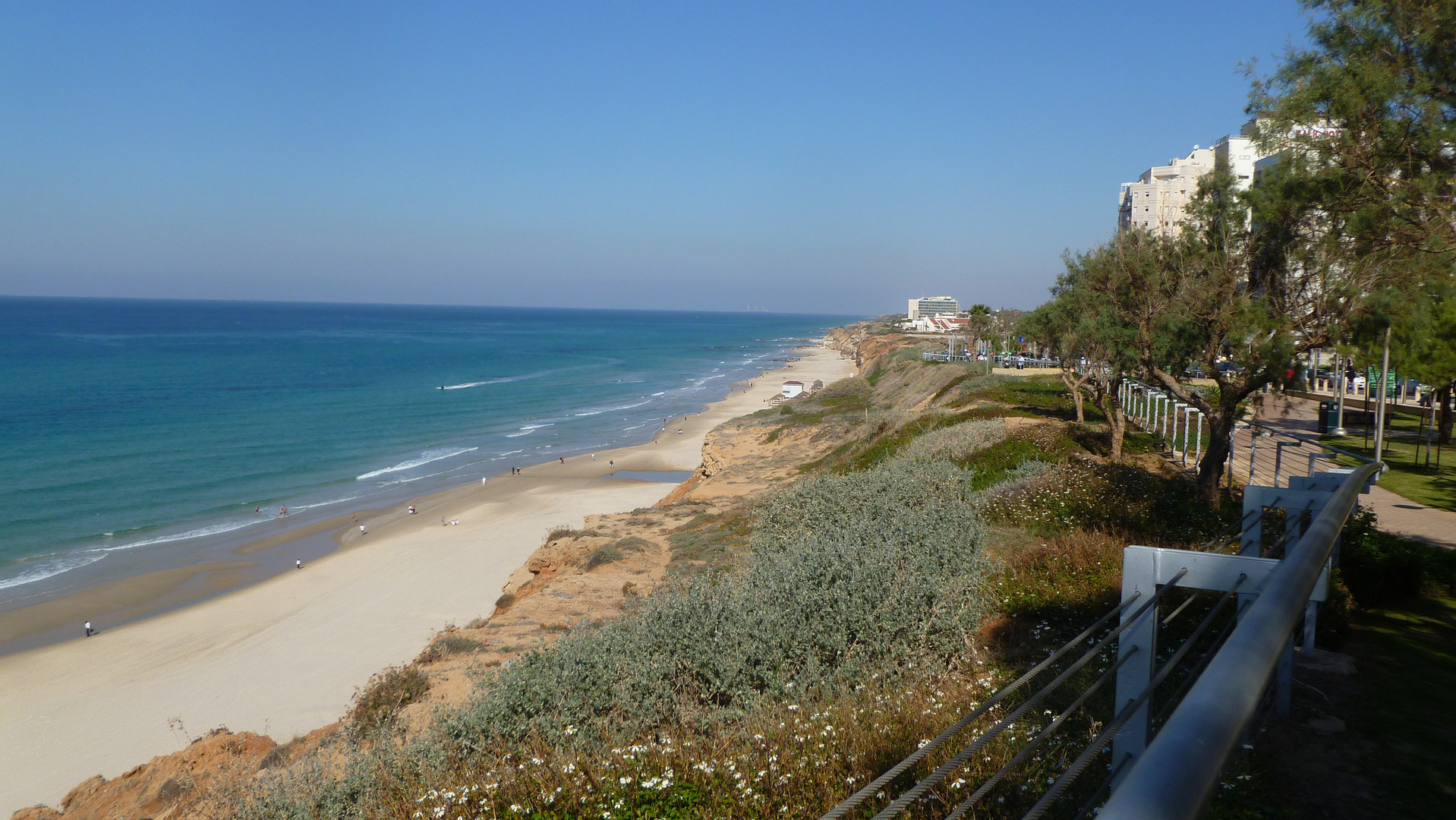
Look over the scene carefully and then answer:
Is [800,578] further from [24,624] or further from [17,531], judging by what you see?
[17,531]

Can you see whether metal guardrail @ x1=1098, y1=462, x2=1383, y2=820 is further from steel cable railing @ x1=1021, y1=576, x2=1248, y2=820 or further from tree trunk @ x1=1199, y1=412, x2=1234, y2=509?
tree trunk @ x1=1199, y1=412, x2=1234, y2=509

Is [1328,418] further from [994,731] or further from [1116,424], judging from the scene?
[994,731]

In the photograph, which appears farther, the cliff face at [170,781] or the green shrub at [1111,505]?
the green shrub at [1111,505]

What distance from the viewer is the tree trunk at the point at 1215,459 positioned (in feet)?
39.7

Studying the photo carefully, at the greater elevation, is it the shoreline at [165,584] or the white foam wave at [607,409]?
the white foam wave at [607,409]

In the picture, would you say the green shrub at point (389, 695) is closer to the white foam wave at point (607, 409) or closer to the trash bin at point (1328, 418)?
the trash bin at point (1328, 418)

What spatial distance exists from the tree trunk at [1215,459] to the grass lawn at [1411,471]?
150cm

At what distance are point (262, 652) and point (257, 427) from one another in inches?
1404

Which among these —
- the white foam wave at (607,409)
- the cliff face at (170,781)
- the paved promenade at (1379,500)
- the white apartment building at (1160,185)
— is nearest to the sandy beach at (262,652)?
the cliff face at (170,781)

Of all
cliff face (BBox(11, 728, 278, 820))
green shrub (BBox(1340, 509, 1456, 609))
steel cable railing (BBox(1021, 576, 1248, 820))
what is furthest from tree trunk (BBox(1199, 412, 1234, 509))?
cliff face (BBox(11, 728, 278, 820))

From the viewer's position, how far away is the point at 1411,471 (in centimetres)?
1444

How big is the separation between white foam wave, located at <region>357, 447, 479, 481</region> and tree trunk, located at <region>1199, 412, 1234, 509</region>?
35763mm

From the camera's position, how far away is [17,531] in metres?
29.2

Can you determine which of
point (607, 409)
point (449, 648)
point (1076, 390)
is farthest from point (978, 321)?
point (449, 648)
